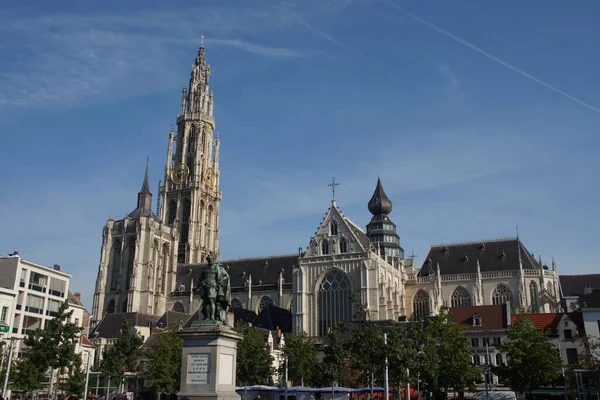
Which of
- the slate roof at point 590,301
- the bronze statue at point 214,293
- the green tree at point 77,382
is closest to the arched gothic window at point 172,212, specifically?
the green tree at point 77,382

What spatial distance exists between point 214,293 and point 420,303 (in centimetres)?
5613

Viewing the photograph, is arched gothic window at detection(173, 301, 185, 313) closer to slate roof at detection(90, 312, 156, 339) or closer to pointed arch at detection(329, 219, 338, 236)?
slate roof at detection(90, 312, 156, 339)

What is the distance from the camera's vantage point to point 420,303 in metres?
71.1

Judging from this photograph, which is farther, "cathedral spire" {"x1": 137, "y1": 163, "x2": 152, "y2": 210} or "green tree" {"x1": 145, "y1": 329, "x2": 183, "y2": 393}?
"cathedral spire" {"x1": 137, "y1": 163, "x2": 152, "y2": 210}

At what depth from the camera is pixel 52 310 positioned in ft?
171

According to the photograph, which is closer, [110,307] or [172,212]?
[110,307]

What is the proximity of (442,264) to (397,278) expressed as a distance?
6.92 meters

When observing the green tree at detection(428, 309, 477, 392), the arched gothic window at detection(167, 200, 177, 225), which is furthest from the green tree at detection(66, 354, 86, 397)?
the arched gothic window at detection(167, 200, 177, 225)

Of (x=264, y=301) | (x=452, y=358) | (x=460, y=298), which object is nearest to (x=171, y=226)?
(x=264, y=301)

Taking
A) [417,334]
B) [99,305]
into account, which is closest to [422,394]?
[417,334]

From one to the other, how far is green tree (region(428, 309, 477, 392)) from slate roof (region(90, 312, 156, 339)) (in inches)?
1465

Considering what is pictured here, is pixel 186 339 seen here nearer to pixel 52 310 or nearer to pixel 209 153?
pixel 52 310

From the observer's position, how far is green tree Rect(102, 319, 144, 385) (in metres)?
42.9

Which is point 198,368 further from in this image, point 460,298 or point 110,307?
point 110,307
